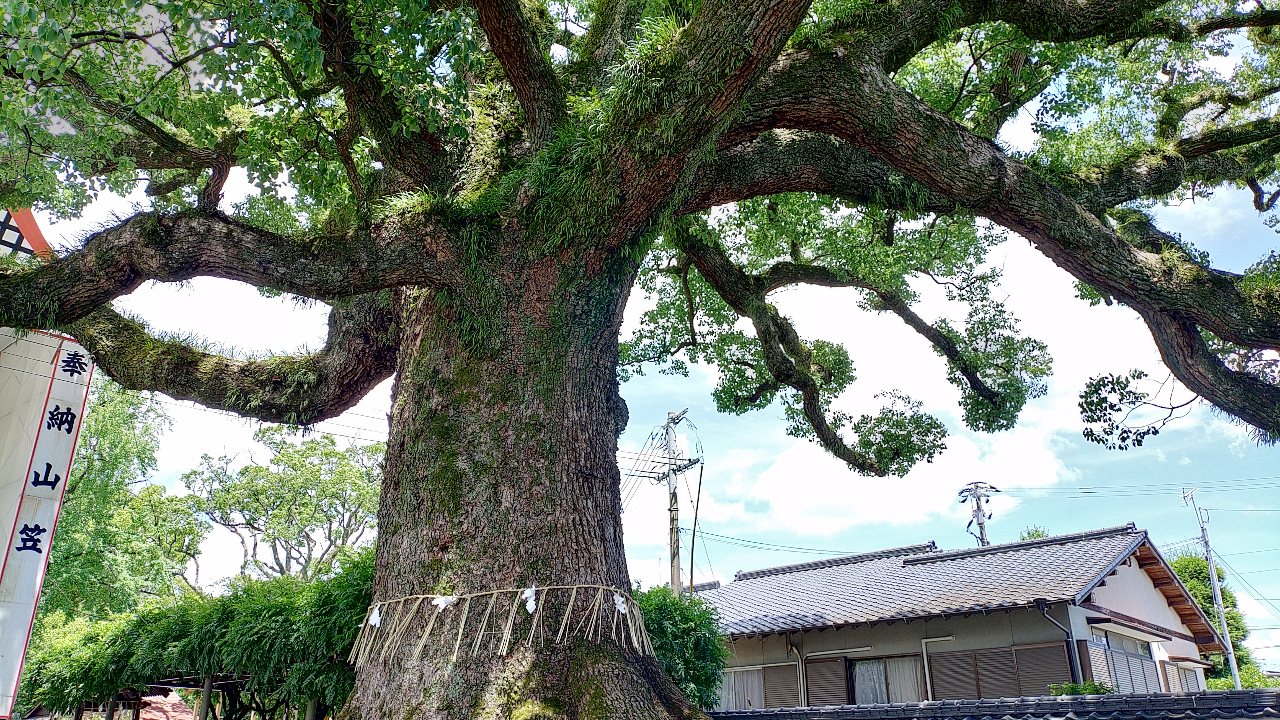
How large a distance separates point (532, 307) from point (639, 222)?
0.84 metres

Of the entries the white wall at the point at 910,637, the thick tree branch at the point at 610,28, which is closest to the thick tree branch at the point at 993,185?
the thick tree branch at the point at 610,28

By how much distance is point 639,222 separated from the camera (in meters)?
5.09

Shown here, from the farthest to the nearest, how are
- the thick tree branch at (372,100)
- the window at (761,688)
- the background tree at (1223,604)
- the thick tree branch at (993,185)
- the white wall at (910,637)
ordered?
the background tree at (1223,604)
the window at (761,688)
the white wall at (910,637)
the thick tree branch at (372,100)
the thick tree branch at (993,185)

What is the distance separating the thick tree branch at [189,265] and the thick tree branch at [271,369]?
1327 millimetres

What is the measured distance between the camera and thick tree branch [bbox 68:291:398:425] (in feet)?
21.3

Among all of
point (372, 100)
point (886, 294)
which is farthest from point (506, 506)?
point (886, 294)

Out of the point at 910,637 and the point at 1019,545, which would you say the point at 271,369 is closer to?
the point at 910,637

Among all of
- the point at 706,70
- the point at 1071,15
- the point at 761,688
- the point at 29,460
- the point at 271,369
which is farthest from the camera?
the point at 761,688

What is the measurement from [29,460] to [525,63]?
8599 mm

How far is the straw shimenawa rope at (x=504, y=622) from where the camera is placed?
4.39m

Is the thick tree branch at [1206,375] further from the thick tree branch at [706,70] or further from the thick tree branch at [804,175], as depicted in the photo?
the thick tree branch at [706,70]

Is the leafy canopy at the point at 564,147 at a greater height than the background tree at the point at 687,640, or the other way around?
the leafy canopy at the point at 564,147

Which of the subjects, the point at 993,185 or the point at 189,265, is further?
the point at 993,185

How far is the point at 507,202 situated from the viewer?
17.5ft
